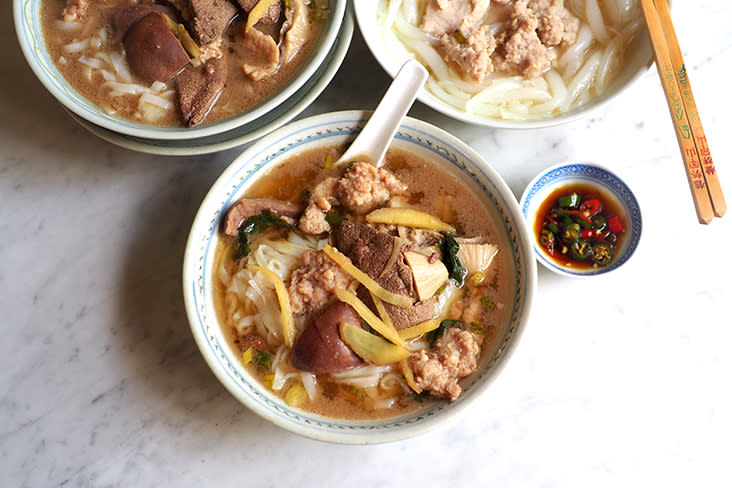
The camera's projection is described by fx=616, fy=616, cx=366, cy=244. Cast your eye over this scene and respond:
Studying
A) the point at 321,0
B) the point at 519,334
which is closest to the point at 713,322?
the point at 519,334

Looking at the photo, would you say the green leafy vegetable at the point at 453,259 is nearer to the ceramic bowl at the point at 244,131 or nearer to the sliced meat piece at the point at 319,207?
the sliced meat piece at the point at 319,207

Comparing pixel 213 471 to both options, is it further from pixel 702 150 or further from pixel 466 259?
pixel 702 150

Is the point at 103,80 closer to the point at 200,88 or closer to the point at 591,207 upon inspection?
the point at 200,88

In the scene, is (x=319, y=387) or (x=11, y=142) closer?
(x=319, y=387)

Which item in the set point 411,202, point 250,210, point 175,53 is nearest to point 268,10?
point 175,53

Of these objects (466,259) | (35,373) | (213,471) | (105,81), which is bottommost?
(213,471)

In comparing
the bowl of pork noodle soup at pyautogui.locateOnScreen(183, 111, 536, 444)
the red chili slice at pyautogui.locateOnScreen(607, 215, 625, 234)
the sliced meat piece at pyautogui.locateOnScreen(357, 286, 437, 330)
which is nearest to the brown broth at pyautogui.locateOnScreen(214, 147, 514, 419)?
the bowl of pork noodle soup at pyautogui.locateOnScreen(183, 111, 536, 444)
